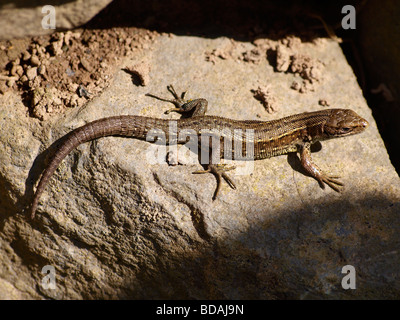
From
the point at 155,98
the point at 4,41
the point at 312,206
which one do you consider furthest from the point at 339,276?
the point at 4,41

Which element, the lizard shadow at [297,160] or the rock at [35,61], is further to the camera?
the rock at [35,61]

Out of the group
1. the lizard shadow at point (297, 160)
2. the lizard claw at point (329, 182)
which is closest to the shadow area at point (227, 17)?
the lizard shadow at point (297, 160)

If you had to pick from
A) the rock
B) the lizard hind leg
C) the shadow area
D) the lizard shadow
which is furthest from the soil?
the lizard shadow

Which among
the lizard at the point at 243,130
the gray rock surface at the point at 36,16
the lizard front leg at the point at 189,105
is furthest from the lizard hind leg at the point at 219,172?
the gray rock surface at the point at 36,16

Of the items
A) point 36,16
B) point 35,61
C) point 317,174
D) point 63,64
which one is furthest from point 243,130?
point 36,16

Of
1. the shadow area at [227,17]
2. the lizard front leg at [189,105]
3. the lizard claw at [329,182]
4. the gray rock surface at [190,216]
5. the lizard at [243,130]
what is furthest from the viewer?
the shadow area at [227,17]

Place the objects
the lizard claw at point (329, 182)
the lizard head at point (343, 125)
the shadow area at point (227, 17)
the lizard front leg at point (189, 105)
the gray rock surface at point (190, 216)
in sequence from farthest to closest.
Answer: the shadow area at point (227, 17)
the lizard front leg at point (189, 105)
the lizard head at point (343, 125)
the lizard claw at point (329, 182)
the gray rock surface at point (190, 216)

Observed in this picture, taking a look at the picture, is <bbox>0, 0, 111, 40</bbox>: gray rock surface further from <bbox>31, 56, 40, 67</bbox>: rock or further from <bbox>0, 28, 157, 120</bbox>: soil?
<bbox>31, 56, 40, 67</bbox>: rock

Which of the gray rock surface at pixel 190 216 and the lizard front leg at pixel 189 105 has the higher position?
the lizard front leg at pixel 189 105

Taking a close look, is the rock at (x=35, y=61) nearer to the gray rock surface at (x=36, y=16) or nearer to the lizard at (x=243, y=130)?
the gray rock surface at (x=36, y=16)

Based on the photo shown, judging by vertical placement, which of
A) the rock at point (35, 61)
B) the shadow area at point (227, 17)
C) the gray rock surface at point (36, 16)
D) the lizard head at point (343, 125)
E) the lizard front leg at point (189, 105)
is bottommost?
the lizard head at point (343, 125)
